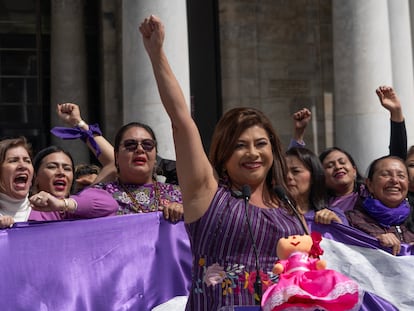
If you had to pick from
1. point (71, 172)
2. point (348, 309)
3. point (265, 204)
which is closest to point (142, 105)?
point (71, 172)

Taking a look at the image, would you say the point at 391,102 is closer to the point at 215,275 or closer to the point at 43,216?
the point at 43,216

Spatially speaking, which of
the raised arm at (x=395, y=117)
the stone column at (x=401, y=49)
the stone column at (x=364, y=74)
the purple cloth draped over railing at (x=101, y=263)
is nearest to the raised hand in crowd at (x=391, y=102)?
the raised arm at (x=395, y=117)

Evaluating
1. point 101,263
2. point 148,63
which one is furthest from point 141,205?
point 148,63

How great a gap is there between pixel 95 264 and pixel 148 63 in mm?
4262

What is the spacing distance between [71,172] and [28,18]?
919cm

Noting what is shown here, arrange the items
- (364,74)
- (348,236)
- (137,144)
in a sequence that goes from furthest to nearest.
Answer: (364,74) < (348,236) < (137,144)

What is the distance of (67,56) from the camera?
12805mm

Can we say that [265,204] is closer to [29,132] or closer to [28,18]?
[29,132]

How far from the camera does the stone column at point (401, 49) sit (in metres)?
11.2

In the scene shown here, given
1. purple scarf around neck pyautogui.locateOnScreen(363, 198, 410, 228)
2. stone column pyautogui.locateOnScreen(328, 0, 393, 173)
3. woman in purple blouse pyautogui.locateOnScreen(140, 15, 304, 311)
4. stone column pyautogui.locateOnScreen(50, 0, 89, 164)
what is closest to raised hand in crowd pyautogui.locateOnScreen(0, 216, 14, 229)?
woman in purple blouse pyautogui.locateOnScreen(140, 15, 304, 311)

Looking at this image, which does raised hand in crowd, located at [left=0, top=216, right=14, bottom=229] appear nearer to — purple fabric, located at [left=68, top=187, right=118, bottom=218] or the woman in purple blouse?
purple fabric, located at [left=68, top=187, right=118, bottom=218]

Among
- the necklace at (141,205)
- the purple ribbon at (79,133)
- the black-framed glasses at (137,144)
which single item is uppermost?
the purple ribbon at (79,133)

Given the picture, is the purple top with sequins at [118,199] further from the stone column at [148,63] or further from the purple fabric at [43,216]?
the stone column at [148,63]

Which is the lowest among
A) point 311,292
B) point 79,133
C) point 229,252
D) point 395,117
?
point 311,292
